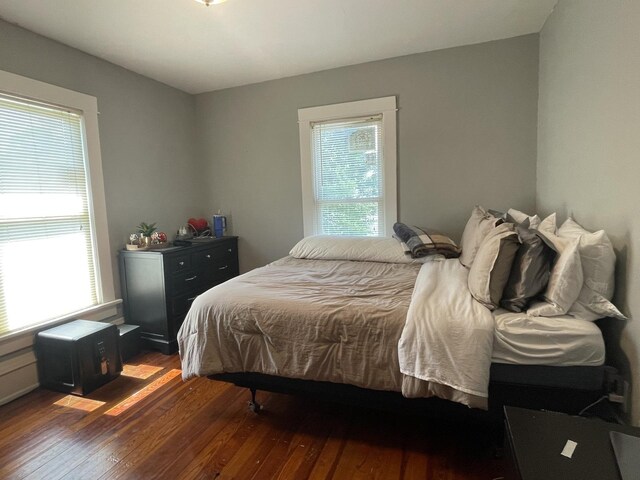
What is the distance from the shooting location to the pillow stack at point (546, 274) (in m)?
1.41

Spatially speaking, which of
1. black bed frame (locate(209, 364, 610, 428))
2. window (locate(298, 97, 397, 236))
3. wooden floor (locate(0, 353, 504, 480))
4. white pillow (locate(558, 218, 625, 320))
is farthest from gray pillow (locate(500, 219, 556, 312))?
window (locate(298, 97, 397, 236))

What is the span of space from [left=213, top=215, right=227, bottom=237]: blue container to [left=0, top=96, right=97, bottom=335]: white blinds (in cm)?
127

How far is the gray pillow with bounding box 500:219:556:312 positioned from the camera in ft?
4.87

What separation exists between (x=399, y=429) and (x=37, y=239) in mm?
2755

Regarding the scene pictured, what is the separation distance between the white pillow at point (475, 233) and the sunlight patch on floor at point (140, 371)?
2.45 m

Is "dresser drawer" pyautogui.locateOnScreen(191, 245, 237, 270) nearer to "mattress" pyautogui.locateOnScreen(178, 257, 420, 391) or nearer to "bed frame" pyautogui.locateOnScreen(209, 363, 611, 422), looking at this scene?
"mattress" pyautogui.locateOnScreen(178, 257, 420, 391)

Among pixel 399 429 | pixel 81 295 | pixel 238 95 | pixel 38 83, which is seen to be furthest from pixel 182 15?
pixel 399 429

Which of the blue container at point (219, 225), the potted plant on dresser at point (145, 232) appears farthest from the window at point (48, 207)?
the blue container at point (219, 225)

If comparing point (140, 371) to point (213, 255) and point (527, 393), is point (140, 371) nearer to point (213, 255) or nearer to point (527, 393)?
point (213, 255)

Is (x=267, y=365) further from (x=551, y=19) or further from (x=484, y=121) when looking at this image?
(x=551, y=19)

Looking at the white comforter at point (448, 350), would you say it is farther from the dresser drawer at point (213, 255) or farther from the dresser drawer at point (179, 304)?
the dresser drawer at point (213, 255)

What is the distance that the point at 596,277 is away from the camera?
4.69ft

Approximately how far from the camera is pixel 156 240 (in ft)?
10.3

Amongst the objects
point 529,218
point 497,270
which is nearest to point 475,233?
point 529,218
